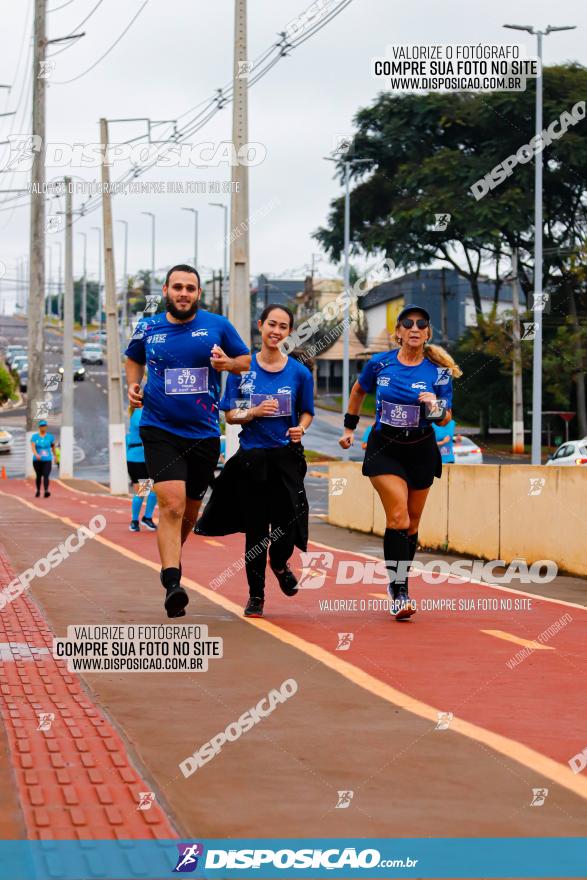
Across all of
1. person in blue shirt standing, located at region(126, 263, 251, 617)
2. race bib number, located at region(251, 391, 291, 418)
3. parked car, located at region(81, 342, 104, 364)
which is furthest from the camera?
parked car, located at region(81, 342, 104, 364)

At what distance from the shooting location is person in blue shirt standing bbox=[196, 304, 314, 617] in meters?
9.54

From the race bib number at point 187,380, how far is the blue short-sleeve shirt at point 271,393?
1.80 ft

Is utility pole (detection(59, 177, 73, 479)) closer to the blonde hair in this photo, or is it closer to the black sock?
the blonde hair

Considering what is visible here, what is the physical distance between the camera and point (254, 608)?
9.61 metres

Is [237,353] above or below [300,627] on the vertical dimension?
above

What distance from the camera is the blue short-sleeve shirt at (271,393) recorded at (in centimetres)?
954

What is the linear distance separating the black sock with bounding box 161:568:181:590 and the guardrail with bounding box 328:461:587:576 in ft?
17.9

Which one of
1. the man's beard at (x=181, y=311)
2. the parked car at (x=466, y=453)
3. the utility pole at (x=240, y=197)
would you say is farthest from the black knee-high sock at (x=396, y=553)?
the parked car at (x=466, y=453)

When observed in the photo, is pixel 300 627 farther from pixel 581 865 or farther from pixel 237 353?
pixel 581 865

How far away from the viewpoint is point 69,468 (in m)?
50.3

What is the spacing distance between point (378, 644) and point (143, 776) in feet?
11.5

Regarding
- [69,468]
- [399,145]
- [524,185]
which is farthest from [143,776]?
[399,145]

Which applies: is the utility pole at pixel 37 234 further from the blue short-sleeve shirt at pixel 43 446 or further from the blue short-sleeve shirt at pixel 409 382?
the blue short-sleeve shirt at pixel 409 382

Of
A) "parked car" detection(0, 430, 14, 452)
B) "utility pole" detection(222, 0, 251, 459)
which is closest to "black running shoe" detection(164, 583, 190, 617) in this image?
"utility pole" detection(222, 0, 251, 459)
